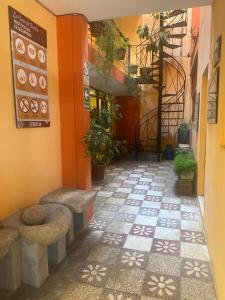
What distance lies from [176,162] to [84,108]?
2213mm

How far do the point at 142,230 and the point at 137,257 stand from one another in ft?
1.90

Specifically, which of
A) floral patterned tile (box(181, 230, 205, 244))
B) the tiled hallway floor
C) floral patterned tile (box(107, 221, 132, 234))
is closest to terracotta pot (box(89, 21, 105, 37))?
the tiled hallway floor

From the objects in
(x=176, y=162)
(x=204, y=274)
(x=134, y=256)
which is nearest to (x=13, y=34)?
(x=134, y=256)

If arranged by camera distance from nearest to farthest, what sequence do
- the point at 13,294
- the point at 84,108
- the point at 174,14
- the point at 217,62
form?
the point at 13,294 → the point at 217,62 → the point at 84,108 → the point at 174,14

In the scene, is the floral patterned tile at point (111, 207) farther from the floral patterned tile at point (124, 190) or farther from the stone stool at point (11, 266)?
the stone stool at point (11, 266)

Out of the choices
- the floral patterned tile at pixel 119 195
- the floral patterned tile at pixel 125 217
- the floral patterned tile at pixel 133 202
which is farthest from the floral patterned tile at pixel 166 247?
the floral patterned tile at pixel 119 195

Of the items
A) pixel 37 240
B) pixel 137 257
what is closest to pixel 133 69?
pixel 137 257

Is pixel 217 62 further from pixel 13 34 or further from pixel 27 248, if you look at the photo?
pixel 27 248

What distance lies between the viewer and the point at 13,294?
1868 mm

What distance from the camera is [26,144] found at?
2.32 m

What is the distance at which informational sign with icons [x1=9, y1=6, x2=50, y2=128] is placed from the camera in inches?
84.2

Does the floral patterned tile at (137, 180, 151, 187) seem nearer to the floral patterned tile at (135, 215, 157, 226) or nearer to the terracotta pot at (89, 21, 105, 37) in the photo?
the floral patterned tile at (135, 215, 157, 226)

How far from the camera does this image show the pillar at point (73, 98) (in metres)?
2.77

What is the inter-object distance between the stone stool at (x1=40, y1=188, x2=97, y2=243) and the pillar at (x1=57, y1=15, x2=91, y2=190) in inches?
10.7
